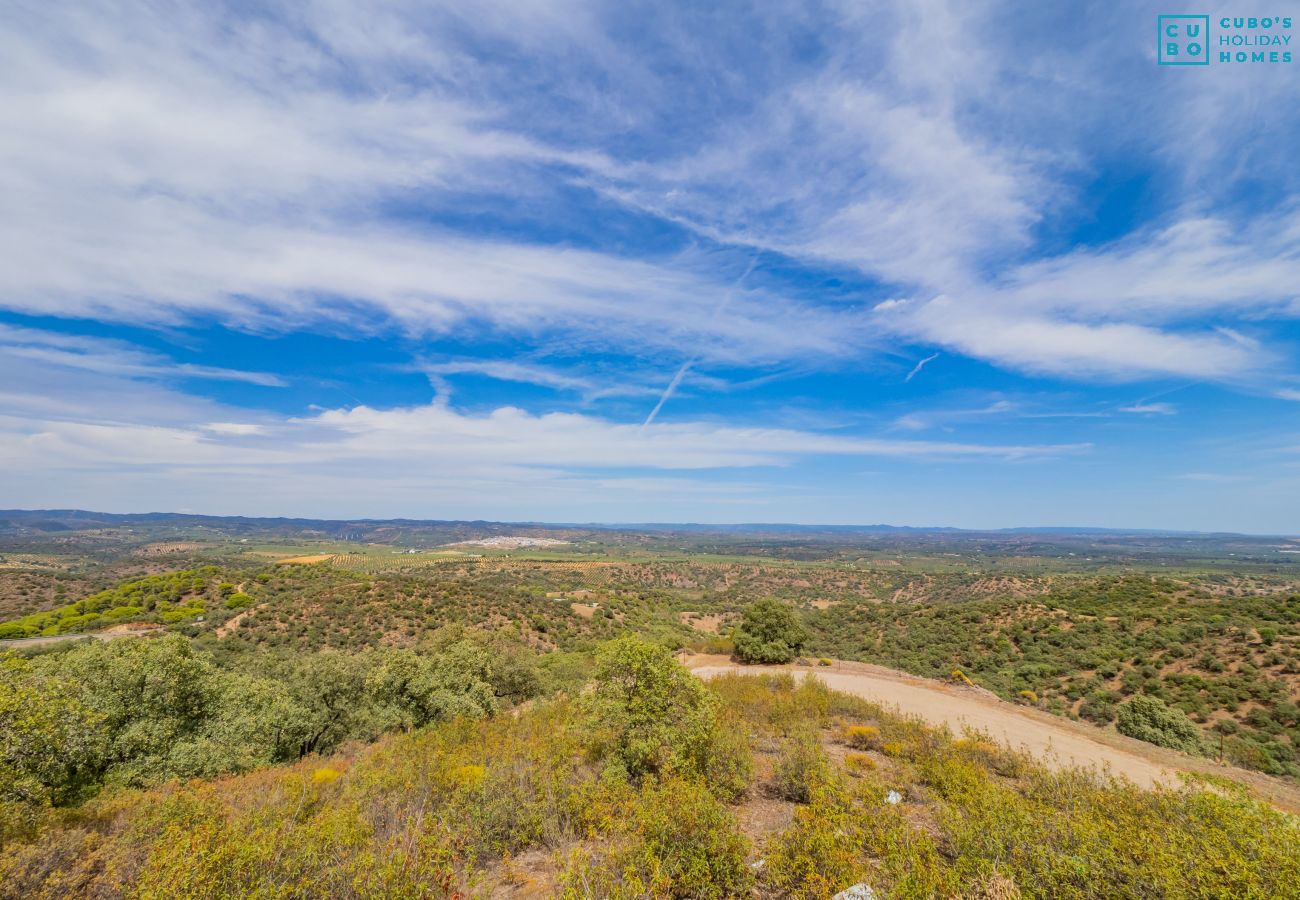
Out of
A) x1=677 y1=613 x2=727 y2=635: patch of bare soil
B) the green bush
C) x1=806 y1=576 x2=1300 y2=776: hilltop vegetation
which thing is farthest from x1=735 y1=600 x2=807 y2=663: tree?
x1=677 y1=613 x2=727 y2=635: patch of bare soil

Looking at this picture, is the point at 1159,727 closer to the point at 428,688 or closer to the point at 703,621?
the point at 428,688

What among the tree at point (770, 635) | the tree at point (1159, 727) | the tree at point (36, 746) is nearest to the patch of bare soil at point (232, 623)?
the tree at point (36, 746)

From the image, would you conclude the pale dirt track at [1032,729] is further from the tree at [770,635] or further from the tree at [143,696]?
the tree at [143,696]

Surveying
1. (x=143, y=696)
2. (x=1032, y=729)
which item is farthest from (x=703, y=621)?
(x=143, y=696)

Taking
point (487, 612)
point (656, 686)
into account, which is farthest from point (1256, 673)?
point (487, 612)

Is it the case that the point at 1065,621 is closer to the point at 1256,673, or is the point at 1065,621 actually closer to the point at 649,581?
the point at 1256,673

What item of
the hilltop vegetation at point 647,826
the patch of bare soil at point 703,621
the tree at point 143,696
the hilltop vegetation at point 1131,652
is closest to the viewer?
the hilltop vegetation at point 647,826

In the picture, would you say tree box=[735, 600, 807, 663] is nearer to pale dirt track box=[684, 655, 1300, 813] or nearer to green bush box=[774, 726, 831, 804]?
pale dirt track box=[684, 655, 1300, 813]
